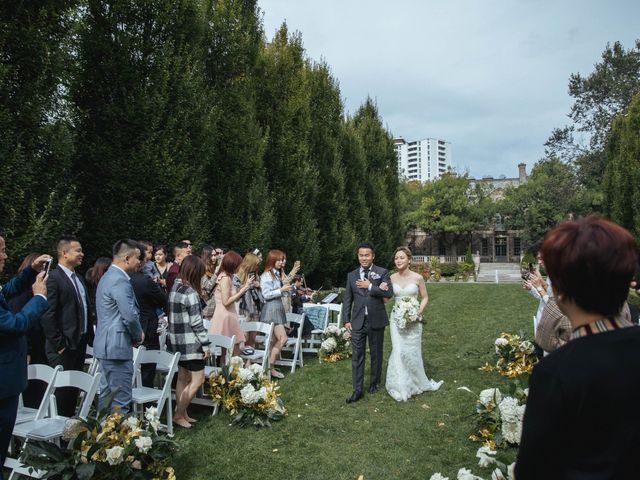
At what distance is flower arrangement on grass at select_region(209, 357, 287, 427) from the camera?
6758 millimetres

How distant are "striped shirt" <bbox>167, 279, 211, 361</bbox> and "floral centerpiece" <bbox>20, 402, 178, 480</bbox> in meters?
1.69

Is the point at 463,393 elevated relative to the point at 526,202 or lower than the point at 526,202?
lower

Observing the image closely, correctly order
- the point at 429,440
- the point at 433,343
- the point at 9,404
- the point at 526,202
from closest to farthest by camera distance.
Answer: the point at 9,404 → the point at 429,440 → the point at 433,343 → the point at 526,202

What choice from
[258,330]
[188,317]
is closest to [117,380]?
[188,317]

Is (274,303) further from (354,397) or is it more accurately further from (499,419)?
(499,419)

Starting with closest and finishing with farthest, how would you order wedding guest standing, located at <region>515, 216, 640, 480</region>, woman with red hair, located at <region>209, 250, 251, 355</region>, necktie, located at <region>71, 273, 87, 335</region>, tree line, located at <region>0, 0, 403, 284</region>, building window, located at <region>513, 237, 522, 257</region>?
wedding guest standing, located at <region>515, 216, 640, 480</region> < necktie, located at <region>71, 273, 87, 335</region> < woman with red hair, located at <region>209, 250, 251, 355</region> < tree line, located at <region>0, 0, 403, 284</region> < building window, located at <region>513, 237, 522, 257</region>

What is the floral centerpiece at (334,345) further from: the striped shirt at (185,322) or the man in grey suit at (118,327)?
the man in grey suit at (118,327)

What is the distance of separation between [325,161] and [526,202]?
145ft

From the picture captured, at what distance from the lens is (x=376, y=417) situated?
7.04 meters

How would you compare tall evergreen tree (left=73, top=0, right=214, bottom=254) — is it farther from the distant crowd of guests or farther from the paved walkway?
the paved walkway

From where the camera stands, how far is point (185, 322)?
6.44 meters

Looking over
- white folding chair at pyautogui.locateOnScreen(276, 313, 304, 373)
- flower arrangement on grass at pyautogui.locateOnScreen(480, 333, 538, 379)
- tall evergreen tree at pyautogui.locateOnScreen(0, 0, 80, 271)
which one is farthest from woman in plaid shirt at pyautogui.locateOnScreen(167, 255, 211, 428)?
flower arrangement on grass at pyautogui.locateOnScreen(480, 333, 538, 379)

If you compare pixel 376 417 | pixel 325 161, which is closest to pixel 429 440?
pixel 376 417

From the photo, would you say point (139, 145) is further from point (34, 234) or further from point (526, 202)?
point (526, 202)
